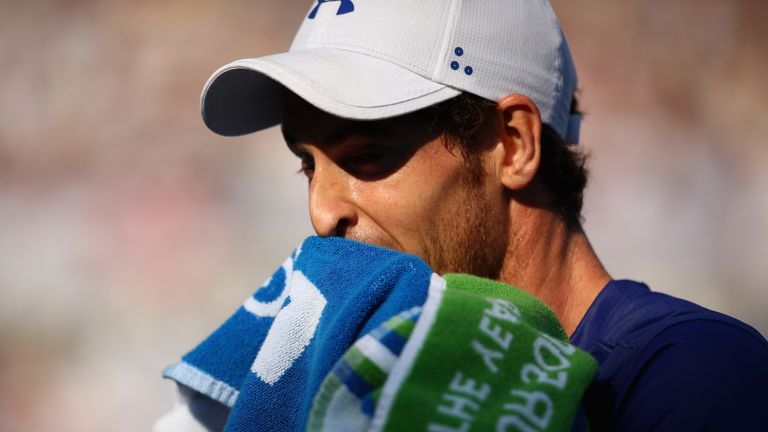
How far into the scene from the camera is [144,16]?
4.34 metres

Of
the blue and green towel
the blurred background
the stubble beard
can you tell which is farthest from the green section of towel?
the blurred background

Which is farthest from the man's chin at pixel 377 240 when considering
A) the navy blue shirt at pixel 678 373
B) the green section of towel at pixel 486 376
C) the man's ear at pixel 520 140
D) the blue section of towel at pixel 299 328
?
the green section of towel at pixel 486 376

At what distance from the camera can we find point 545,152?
1549 millimetres

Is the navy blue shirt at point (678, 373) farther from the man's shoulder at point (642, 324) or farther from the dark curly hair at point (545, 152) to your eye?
the dark curly hair at point (545, 152)

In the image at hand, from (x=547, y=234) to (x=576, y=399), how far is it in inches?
27.5

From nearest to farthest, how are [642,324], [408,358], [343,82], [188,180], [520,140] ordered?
[408,358] < [642,324] < [343,82] < [520,140] < [188,180]

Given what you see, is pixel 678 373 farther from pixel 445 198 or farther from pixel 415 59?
pixel 415 59

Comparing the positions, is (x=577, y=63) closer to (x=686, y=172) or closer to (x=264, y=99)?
(x=686, y=172)

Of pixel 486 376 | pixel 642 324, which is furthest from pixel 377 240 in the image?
pixel 486 376

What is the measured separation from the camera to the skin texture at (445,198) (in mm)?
1375

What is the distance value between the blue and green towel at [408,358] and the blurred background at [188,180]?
286cm

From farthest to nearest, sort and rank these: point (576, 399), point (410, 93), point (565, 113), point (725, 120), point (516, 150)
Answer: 1. point (725, 120)
2. point (565, 113)
3. point (516, 150)
4. point (410, 93)
5. point (576, 399)

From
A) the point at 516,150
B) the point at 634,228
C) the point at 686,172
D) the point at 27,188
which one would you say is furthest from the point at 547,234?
the point at 27,188

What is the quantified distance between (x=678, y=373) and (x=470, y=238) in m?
0.48
